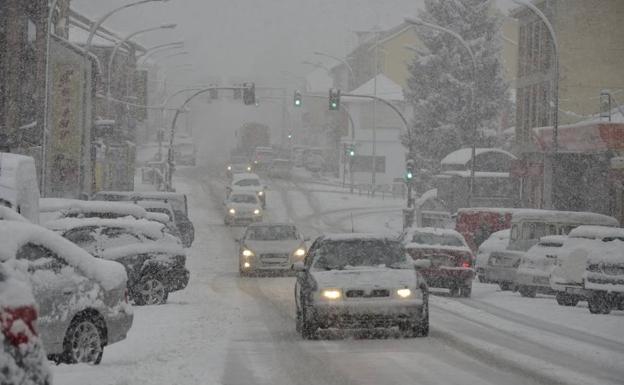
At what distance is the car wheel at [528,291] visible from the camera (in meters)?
26.1

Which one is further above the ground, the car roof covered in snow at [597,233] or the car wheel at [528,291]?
the car roof covered in snow at [597,233]

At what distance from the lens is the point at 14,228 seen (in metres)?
12.0

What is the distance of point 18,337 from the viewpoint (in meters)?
7.03

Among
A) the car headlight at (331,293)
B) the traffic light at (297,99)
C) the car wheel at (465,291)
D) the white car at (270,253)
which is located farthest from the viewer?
the traffic light at (297,99)

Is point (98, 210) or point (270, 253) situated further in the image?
point (270, 253)

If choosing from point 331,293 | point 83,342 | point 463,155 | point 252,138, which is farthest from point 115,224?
point 252,138

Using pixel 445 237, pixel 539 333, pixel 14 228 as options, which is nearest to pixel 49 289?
pixel 14 228

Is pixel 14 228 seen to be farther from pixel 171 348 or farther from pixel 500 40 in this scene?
pixel 500 40

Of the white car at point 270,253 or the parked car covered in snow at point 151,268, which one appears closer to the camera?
the parked car covered in snow at point 151,268

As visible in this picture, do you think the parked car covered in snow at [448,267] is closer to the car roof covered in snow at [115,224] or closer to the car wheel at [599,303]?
the car wheel at [599,303]

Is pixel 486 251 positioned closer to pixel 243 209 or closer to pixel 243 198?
pixel 243 209

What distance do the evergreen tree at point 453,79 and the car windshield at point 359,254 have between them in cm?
5365

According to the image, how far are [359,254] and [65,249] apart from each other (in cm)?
597

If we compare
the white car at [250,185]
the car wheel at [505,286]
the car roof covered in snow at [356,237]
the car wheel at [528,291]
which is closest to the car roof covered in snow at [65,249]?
the car roof covered in snow at [356,237]
